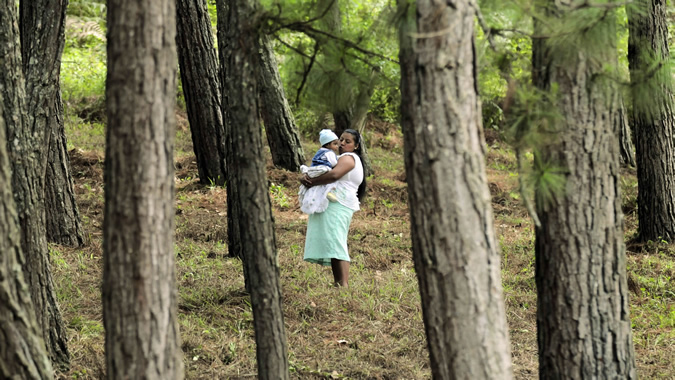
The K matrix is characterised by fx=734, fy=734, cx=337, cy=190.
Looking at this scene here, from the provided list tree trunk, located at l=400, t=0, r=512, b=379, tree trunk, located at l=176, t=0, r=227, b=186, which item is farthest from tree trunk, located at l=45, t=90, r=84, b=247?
tree trunk, located at l=400, t=0, r=512, b=379

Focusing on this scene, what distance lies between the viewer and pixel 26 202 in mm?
4762

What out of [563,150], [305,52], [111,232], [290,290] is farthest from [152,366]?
[290,290]

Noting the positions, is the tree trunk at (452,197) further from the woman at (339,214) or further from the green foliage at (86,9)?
the green foliage at (86,9)

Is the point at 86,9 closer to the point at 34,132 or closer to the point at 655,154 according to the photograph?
the point at 34,132

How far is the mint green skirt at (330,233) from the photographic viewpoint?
23.4 feet

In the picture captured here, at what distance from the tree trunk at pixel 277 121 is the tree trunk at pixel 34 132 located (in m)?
6.05

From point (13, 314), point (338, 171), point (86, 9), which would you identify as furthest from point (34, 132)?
point (86, 9)

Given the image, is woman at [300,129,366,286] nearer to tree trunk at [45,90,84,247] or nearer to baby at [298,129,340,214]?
Answer: baby at [298,129,340,214]

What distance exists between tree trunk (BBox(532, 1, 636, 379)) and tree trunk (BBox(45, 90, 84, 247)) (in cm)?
567

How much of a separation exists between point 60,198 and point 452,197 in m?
5.94

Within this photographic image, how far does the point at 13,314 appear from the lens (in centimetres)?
348

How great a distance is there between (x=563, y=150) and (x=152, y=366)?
2562 millimetres

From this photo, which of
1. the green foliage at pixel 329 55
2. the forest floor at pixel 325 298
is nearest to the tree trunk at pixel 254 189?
the green foliage at pixel 329 55

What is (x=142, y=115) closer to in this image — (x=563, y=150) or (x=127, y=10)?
(x=127, y=10)
